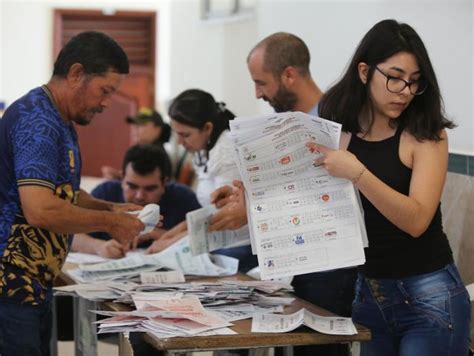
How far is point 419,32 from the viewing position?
346 cm

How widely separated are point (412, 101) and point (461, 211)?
31.1 inches

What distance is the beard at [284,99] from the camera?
10.7 ft

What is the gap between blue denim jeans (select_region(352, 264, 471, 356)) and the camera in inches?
87.8

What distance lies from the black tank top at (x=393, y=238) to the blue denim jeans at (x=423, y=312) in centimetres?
2

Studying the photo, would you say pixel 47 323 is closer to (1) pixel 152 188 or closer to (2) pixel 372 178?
(2) pixel 372 178

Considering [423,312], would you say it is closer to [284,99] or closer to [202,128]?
[284,99]

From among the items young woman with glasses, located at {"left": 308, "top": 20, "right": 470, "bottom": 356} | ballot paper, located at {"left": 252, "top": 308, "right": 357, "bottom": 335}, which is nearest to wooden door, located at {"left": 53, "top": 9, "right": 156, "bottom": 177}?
ballot paper, located at {"left": 252, "top": 308, "right": 357, "bottom": 335}

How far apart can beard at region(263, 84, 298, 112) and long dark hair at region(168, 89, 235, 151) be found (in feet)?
1.98

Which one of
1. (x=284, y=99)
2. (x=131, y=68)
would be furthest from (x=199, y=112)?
(x=131, y=68)

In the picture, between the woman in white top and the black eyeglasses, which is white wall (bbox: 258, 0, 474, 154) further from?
the black eyeglasses

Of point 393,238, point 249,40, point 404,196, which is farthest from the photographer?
point 249,40

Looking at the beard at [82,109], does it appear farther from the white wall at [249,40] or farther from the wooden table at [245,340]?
the white wall at [249,40]

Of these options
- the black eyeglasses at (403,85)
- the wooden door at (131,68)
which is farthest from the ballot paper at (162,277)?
the wooden door at (131,68)

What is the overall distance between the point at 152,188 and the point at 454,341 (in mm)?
2215
